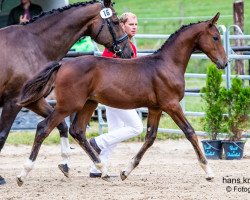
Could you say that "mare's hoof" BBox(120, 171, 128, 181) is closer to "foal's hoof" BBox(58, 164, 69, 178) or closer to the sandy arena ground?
the sandy arena ground

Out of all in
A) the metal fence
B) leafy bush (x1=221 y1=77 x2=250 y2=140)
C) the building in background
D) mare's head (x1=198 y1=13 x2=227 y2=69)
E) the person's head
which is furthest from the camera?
the building in background

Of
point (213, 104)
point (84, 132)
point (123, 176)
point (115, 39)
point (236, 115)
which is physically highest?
point (115, 39)

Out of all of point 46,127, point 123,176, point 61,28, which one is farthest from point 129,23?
point 123,176

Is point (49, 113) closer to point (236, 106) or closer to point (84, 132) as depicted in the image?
point (84, 132)

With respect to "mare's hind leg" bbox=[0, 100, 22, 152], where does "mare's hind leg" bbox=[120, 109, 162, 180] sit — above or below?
below

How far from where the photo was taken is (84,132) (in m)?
9.56

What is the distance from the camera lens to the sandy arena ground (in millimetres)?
8672

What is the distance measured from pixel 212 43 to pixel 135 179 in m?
1.71

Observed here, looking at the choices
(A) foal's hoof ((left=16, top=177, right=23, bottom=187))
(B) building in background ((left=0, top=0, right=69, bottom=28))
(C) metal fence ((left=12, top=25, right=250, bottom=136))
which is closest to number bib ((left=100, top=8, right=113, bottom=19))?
(A) foal's hoof ((left=16, top=177, right=23, bottom=187))

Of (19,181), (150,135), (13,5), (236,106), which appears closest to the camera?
(19,181)

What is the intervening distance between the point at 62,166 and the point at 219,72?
272 cm

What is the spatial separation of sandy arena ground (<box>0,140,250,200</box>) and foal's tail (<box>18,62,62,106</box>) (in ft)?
3.16

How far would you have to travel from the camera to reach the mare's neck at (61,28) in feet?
32.3

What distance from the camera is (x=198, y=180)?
31.2 ft
